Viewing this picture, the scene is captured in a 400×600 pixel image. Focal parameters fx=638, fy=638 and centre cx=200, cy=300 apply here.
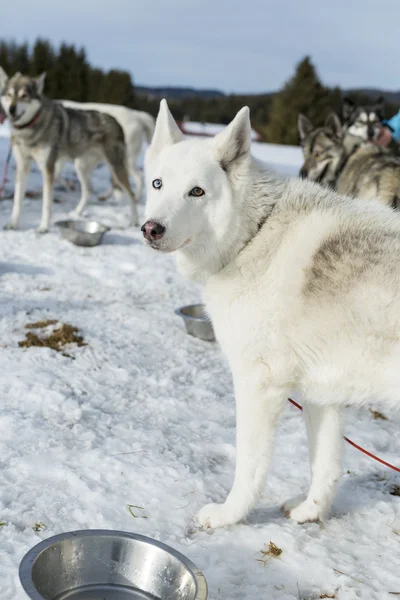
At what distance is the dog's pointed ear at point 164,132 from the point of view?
273cm

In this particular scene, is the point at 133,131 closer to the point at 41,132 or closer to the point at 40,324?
the point at 41,132

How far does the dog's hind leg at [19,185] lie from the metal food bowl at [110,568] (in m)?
6.12

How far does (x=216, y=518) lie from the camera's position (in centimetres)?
262

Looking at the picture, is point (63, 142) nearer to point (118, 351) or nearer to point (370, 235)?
point (118, 351)

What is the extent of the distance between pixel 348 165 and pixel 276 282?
11.8ft

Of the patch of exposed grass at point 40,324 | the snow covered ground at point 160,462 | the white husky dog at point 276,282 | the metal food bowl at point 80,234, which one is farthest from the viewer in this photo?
the metal food bowl at point 80,234

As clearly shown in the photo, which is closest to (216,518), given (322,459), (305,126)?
(322,459)

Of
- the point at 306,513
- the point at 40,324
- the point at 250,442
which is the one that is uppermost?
the point at 250,442

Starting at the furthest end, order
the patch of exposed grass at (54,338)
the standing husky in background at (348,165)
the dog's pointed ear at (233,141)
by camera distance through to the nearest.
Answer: the standing husky in background at (348,165), the patch of exposed grass at (54,338), the dog's pointed ear at (233,141)

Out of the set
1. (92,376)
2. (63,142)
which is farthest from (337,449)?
(63,142)

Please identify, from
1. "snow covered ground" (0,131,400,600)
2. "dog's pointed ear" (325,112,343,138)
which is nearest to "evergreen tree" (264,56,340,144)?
"dog's pointed ear" (325,112,343,138)

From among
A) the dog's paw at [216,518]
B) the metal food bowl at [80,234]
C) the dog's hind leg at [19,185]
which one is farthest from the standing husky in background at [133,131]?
the dog's paw at [216,518]

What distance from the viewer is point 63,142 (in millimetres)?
8180

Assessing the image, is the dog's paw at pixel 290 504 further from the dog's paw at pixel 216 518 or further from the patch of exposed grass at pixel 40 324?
the patch of exposed grass at pixel 40 324
